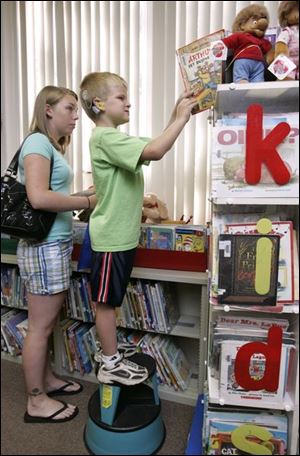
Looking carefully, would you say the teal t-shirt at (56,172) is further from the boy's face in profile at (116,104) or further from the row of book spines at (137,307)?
the row of book spines at (137,307)

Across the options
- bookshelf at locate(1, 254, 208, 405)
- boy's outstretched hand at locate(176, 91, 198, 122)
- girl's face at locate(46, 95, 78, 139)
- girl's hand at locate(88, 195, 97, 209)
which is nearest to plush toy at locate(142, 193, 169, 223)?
bookshelf at locate(1, 254, 208, 405)

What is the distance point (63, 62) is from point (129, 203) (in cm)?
51

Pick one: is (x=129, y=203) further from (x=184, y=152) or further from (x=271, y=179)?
(x=184, y=152)

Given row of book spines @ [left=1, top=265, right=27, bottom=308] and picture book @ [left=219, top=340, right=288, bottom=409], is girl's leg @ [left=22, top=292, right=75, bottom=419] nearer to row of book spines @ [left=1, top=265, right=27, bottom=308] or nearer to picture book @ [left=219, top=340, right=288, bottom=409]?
row of book spines @ [left=1, top=265, right=27, bottom=308]

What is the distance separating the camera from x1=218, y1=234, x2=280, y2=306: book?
78 cm

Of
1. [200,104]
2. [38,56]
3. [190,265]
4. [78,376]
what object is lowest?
[78,376]

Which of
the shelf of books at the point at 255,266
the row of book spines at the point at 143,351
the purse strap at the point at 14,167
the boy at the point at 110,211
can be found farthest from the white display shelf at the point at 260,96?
the row of book spines at the point at 143,351

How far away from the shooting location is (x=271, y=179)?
2.48 ft

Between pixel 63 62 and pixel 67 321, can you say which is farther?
pixel 67 321

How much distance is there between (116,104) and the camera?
0.95m

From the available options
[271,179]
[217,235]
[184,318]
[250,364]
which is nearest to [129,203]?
[217,235]

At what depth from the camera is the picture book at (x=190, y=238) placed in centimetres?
126

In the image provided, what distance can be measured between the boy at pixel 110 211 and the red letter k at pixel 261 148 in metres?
0.24

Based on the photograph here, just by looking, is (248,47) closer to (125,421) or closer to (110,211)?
(110,211)
